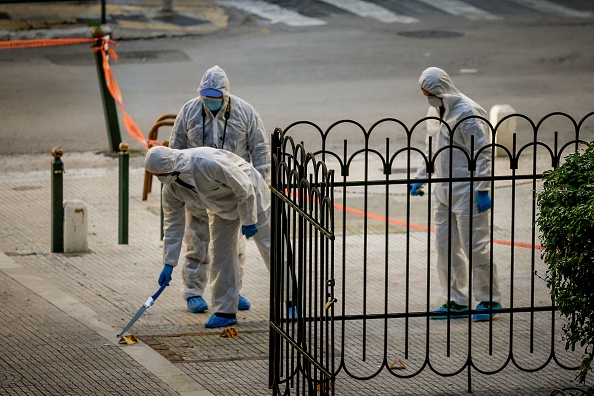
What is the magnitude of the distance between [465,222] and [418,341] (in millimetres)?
1021

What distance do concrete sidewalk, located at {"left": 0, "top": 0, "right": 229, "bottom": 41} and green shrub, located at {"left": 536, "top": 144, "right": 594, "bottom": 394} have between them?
50.8 ft

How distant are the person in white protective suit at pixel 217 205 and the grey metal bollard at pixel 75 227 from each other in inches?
71.0

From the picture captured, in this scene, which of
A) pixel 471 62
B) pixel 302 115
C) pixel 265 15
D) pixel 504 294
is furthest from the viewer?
pixel 265 15

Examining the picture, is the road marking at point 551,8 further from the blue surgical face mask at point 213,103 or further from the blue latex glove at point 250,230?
the blue latex glove at point 250,230

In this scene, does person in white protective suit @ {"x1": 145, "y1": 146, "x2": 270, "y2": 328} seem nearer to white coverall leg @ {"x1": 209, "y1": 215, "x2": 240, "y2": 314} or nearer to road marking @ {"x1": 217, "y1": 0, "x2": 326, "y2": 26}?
white coverall leg @ {"x1": 209, "y1": 215, "x2": 240, "y2": 314}

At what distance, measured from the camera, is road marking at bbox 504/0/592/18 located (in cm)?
2477

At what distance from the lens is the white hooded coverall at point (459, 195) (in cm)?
954

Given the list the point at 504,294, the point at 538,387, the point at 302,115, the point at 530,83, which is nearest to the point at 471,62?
the point at 530,83

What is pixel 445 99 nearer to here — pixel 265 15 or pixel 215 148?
pixel 215 148

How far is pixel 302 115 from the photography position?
16.9 m

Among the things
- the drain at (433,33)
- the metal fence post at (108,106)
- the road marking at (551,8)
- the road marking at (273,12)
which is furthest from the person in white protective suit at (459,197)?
the road marking at (551,8)

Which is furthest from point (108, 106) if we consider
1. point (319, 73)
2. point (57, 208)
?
point (319, 73)

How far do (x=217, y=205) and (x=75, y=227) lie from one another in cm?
232

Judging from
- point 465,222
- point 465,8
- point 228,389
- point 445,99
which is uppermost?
point 465,8
